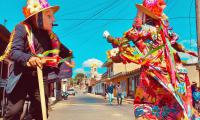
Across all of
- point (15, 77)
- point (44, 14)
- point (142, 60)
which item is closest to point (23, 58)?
point (15, 77)

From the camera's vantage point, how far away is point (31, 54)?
4145 mm

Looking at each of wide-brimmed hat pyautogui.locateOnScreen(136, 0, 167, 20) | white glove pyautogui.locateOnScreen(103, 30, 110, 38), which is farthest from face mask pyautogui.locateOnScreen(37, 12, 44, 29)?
wide-brimmed hat pyautogui.locateOnScreen(136, 0, 167, 20)

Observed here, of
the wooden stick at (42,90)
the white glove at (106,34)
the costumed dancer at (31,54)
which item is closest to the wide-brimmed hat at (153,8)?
the white glove at (106,34)

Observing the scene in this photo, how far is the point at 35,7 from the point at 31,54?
1.45ft

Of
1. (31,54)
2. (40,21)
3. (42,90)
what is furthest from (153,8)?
(42,90)

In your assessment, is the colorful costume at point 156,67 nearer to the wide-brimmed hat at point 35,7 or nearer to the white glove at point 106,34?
the white glove at point 106,34

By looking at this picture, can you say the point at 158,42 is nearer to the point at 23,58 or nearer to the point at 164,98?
the point at 164,98

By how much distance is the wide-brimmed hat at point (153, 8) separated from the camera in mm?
5578

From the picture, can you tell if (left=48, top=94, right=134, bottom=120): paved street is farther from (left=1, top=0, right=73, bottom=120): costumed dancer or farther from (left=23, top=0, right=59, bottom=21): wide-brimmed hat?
(left=23, top=0, right=59, bottom=21): wide-brimmed hat

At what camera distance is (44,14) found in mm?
4270

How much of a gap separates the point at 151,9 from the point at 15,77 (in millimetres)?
2147

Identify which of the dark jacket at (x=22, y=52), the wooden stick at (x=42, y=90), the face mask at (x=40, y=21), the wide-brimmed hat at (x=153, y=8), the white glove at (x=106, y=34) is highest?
the wide-brimmed hat at (x=153, y=8)

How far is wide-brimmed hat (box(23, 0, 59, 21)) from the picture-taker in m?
4.23

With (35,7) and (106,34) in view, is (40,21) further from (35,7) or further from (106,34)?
(106,34)
